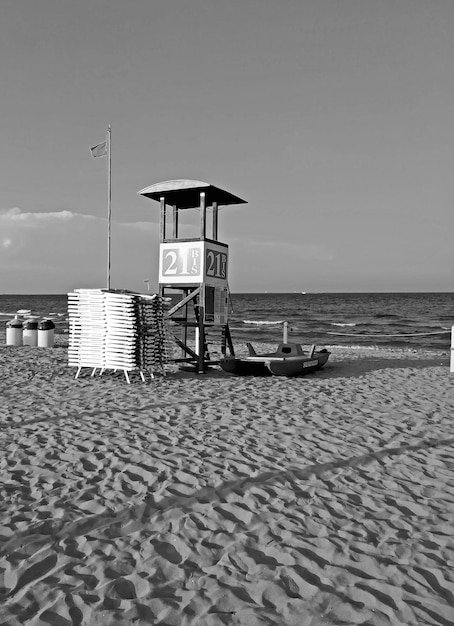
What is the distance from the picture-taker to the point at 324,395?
9.95 metres

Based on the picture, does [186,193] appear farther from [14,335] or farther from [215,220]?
[14,335]

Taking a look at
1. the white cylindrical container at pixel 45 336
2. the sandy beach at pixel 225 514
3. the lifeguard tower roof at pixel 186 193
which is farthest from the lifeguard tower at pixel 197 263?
the white cylindrical container at pixel 45 336

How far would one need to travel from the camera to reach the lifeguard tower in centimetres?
1267

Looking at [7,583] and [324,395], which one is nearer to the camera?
[7,583]

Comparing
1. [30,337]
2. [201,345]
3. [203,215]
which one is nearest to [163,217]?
[203,215]

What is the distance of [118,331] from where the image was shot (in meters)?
11.1

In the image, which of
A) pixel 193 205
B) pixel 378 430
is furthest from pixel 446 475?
pixel 193 205

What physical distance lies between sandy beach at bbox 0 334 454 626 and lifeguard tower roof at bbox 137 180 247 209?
6.00 m

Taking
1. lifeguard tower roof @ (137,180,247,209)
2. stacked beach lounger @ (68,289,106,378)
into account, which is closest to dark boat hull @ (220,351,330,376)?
stacked beach lounger @ (68,289,106,378)

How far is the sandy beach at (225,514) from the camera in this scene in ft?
10.6

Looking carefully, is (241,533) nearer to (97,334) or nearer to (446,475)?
(446,475)

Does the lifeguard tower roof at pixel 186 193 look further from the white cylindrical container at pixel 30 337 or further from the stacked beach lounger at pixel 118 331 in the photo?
the white cylindrical container at pixel 30 337

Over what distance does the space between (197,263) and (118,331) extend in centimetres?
283

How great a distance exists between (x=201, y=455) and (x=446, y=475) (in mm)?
2616
